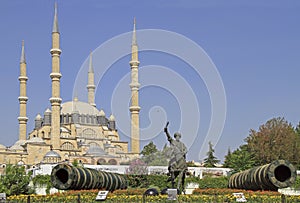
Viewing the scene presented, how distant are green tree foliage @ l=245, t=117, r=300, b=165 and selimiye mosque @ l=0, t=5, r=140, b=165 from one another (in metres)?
17.2

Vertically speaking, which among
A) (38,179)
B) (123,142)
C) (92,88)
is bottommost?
(38,179)

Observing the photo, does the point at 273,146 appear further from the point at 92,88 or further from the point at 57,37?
the point at 92,88

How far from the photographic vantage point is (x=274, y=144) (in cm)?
4094

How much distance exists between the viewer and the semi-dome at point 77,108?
6612 cm

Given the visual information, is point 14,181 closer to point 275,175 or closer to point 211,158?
point 275,175

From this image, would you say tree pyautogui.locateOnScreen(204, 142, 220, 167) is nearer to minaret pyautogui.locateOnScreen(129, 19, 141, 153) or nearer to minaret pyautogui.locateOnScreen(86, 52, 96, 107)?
minaret pyautogui.locateOnScreen(129, 19, 141, 153)

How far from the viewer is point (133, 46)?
58.3 m

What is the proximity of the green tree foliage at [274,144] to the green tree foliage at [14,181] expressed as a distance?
23079 millimetres

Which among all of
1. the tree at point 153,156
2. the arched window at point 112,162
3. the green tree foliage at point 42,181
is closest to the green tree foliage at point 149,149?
the tree at point 153,156

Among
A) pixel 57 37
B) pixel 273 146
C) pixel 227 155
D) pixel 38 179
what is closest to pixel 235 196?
pixel 38 179

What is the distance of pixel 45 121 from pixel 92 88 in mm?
9251

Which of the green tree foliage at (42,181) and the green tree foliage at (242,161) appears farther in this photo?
the green tree foliage at (242,161)

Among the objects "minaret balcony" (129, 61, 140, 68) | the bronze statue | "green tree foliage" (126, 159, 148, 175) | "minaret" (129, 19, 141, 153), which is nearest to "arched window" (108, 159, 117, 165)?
"minaret" (129, 19, 141, 153)

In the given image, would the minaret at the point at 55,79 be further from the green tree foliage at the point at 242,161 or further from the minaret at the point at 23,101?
the green tree foliage at the point at 242,161
